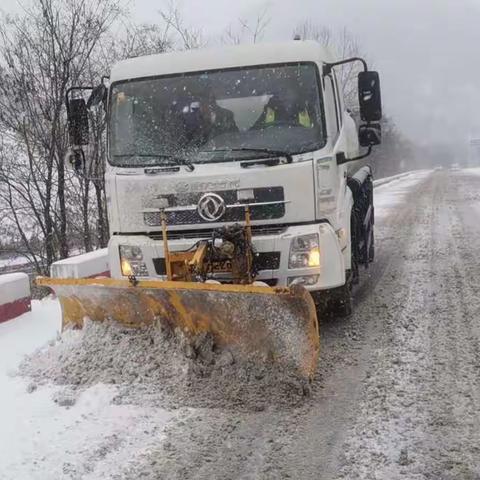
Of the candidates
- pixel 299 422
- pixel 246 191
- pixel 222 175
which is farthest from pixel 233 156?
pixel 299 422

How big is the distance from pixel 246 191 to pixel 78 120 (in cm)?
205

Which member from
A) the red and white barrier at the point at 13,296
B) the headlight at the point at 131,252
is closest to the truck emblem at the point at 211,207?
the headlight at the point at 131,252

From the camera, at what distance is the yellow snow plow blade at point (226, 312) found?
399cm

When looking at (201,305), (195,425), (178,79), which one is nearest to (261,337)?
(201,305)

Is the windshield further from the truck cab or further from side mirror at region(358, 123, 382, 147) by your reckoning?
side mirror at region(358, 123, 382, 147)

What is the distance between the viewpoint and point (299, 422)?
3.63m

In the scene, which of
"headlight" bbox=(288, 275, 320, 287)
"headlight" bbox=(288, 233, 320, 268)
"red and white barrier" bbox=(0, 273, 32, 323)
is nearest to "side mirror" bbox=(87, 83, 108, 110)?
"red and white barrier" bbox=(0, 273, 32, 323)

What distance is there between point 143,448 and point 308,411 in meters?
1.08

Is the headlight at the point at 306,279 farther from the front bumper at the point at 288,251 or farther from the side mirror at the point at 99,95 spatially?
the side mirror at the point at 99,95

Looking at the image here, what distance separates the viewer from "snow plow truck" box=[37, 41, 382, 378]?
484 cm

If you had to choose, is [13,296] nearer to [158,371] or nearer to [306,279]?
[158,371]

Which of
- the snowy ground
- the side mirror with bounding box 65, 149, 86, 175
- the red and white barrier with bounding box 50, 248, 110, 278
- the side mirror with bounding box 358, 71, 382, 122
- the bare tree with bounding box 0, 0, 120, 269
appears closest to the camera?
the snowy ground

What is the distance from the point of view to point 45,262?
1353 centimetres

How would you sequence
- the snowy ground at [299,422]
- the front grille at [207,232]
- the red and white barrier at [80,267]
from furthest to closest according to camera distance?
the red and white barrier at [80,267]
the front grille at [207,232]
the snowy ground at [299,422]
